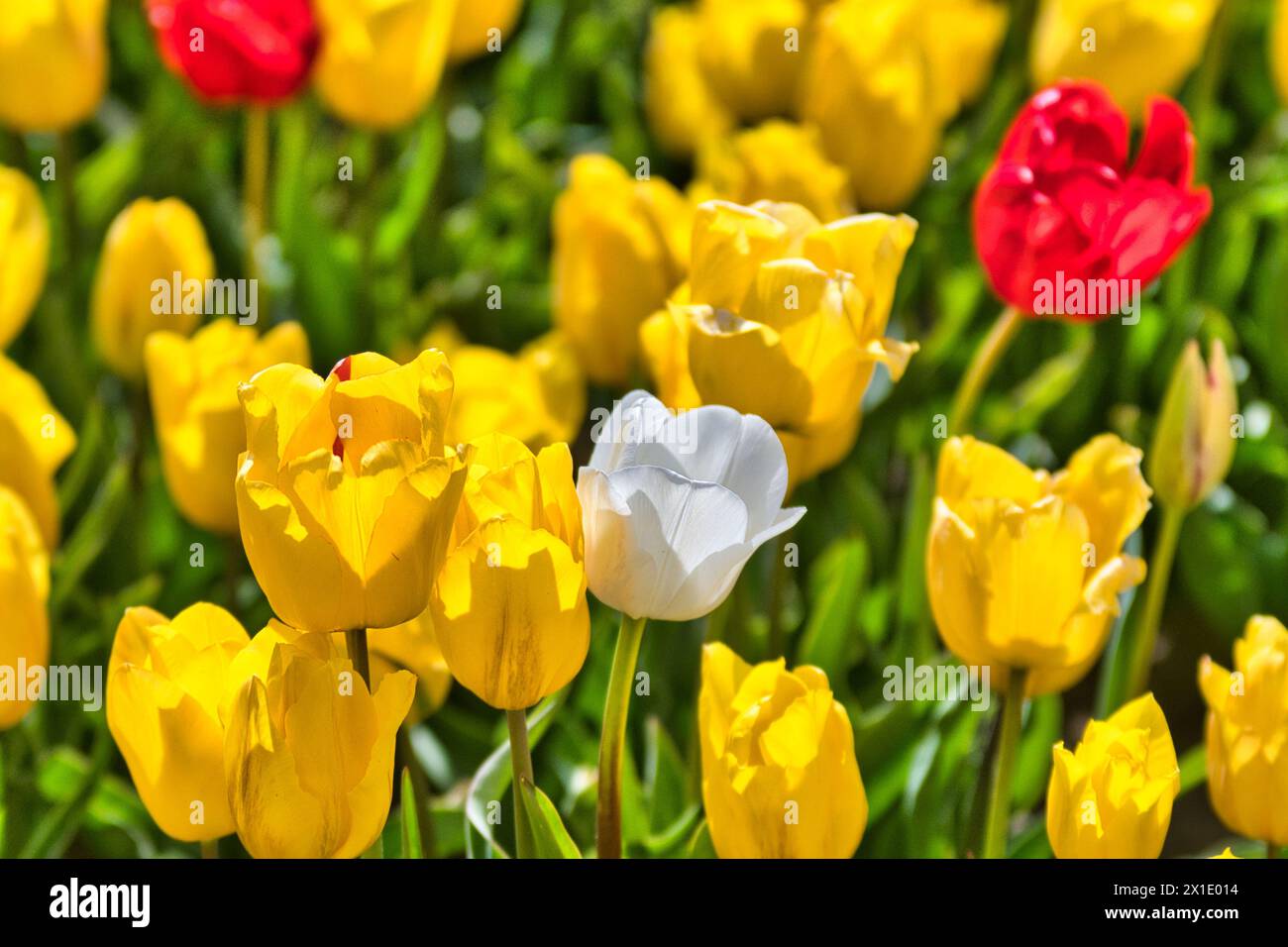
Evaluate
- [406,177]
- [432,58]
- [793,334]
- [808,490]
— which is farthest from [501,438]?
[406,177]

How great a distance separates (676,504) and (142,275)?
70 centimetres

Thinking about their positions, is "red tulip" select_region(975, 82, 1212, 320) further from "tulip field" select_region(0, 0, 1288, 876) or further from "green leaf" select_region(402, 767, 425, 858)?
"green leaf" select_region(402, 767, 425, 858)

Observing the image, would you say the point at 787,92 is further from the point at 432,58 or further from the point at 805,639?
the point at 805,639

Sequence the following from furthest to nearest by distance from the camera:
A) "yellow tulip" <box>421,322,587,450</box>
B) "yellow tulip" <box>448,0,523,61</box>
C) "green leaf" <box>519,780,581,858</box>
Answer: "yellow tulip" <box>448,0,523,61</box> < "yellow tulip" <box>421,322,587,450</box> < "green leaf" <box>519,780,581,858</box>

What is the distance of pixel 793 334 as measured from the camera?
0.77 meters

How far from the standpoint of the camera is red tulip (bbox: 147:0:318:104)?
1.23 metres

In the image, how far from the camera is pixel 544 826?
71 centimetres

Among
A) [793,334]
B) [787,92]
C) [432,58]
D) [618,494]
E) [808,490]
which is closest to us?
[618,494]

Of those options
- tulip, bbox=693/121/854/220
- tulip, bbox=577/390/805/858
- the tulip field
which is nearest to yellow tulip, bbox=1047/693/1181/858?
the tulip field

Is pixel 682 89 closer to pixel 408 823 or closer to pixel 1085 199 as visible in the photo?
pixel 1085 199

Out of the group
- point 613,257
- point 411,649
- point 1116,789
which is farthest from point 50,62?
point 1116,789

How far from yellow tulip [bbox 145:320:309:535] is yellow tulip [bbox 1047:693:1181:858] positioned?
568 mm

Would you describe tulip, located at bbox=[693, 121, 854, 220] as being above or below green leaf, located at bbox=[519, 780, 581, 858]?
above
